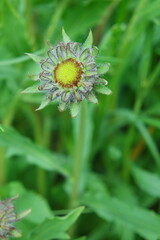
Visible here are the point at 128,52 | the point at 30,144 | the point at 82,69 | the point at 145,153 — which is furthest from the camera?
the point at 145,153

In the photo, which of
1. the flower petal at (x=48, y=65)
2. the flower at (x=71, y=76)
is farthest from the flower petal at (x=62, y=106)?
the flower petal at (x=48, y=65)

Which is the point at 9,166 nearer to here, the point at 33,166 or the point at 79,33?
the point at 33,166

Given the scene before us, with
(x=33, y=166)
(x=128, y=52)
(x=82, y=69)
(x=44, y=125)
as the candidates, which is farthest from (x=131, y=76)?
(x=82, y=69)

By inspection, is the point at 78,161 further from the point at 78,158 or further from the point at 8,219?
the point at 8,219

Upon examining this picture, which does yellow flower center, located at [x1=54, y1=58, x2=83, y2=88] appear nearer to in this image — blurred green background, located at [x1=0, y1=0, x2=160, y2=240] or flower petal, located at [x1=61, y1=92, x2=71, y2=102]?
flower petal, located at [x1=61, y1=92, x2=71, y2=102]

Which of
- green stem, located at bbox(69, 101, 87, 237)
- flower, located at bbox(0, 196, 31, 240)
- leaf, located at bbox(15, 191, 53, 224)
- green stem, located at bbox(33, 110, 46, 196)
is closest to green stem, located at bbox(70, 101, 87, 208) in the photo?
green stem, located at bbox(69, 101, 87, 237)

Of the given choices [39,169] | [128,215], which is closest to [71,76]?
[128,215]
